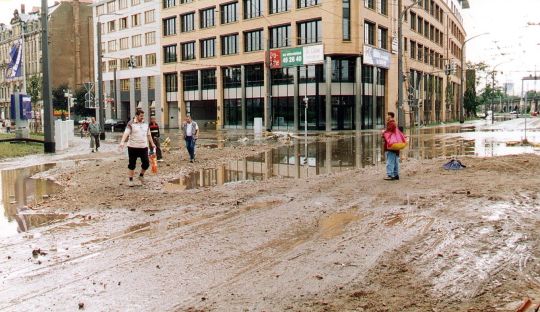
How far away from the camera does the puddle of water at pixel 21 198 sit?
28.4 feet

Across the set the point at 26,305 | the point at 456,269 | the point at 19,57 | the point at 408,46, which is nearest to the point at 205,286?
the point at 26,305

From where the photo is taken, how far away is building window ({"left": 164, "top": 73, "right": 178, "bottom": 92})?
66.6 metres

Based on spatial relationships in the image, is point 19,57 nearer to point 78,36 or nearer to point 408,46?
point 408,46

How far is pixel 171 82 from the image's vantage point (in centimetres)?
6738

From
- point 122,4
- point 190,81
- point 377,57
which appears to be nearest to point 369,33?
point 377,57

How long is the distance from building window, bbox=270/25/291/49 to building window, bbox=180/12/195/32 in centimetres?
1378

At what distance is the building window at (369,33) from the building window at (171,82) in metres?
26.2

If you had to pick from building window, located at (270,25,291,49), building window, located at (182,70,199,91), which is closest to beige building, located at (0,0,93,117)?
building window, located at (182,70,199,91)

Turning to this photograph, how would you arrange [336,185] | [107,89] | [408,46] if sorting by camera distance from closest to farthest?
[336,185] → [408,46] → [107,89]

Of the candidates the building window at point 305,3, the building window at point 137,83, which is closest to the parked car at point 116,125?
the building window at point 137,83

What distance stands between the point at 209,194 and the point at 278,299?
6510mm

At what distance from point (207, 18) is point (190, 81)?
26.5 ft

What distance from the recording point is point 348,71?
49.2m

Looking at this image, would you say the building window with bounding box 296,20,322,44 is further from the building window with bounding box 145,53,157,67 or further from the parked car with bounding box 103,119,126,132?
the building window with bounding box 145,53,157,67
